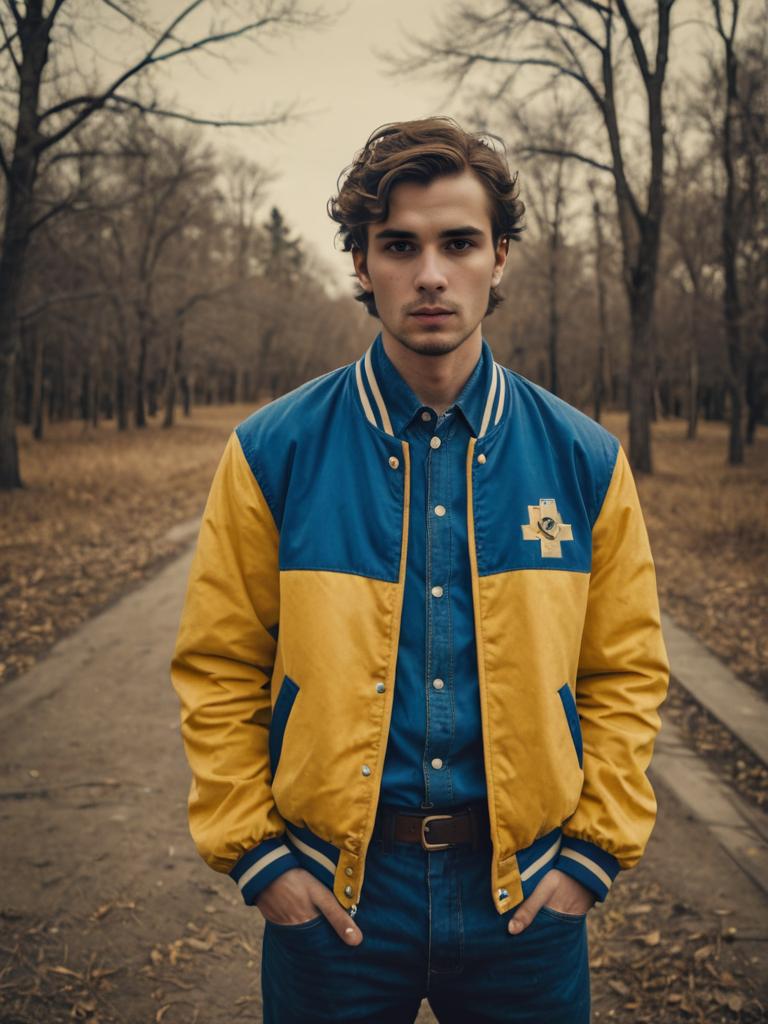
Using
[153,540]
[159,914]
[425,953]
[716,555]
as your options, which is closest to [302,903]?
[425,953]

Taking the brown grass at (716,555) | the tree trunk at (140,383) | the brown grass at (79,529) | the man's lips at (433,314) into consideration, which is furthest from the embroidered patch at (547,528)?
the tree trunk at (140,383)

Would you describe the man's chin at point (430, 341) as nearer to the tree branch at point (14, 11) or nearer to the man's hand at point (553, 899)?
the man's hand at point (553, 899)

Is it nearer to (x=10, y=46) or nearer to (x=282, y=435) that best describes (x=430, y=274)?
(x=282, y=435)

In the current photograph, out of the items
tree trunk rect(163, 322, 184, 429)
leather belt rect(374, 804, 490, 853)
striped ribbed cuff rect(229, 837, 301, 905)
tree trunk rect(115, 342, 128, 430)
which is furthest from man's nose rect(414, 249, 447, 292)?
tree trunk rect(163, 322, 184, 429)

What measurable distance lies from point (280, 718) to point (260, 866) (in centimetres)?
33

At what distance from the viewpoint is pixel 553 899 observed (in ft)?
5.72

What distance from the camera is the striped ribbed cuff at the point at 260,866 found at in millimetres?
1709

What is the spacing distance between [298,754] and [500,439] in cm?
87

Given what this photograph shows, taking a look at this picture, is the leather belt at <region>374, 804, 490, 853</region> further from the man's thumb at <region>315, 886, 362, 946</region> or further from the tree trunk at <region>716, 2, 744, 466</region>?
the tree trunk at <region>716, 2, 744, 466</region>

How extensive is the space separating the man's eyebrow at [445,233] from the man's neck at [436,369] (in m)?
0.23

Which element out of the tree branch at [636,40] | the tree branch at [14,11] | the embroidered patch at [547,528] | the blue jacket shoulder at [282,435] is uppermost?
the tree branch at [636,40]

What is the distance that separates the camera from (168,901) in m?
3.39

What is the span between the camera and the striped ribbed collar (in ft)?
5.99

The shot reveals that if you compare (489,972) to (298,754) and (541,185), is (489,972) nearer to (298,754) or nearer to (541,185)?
(298,754)
